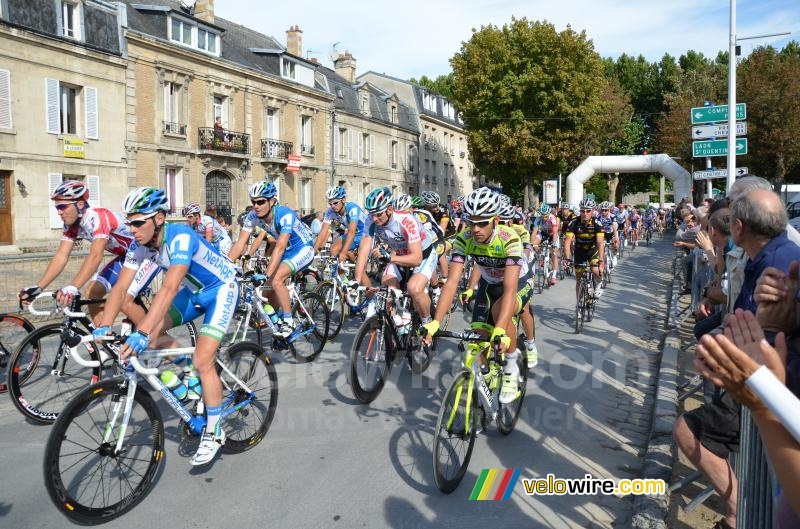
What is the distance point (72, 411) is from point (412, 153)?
4869 cm

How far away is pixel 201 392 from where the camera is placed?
445 cm

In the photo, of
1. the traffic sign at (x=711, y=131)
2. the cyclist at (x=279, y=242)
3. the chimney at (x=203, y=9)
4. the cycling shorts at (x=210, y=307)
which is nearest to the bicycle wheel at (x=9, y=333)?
the cycling shorts at (x=210, y=307)

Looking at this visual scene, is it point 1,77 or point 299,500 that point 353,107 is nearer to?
point 1,77

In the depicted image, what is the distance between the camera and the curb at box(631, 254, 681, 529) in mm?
3709

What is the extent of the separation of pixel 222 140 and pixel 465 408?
2866 cm

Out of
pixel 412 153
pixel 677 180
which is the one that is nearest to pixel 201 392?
pixel 677 180

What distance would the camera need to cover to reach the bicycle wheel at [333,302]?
28.1 feet

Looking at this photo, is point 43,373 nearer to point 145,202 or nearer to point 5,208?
point 145,202

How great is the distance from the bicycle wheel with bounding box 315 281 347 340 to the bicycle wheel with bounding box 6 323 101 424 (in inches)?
131

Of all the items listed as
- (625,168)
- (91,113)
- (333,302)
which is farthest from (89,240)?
(625,168)

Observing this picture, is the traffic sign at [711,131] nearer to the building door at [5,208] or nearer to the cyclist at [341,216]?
the cyclist at [341,216]

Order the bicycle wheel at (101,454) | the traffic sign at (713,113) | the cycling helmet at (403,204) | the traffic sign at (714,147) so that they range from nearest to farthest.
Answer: the bicycle wheel at (101,454) → the cycling helmet at (403,204) → the traffic sign at (713,113) → the traffic sign at (714,147)

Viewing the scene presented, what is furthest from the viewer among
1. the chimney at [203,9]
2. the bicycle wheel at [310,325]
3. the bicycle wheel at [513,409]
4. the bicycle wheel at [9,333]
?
the chimney at [203,9]

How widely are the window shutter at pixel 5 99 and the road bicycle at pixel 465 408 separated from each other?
23020 millimetres
